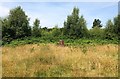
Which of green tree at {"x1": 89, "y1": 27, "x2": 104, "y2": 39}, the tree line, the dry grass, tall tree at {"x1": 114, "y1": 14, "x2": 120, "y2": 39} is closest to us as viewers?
the dry grass

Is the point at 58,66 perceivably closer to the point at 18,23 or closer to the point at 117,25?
the point at 117,25

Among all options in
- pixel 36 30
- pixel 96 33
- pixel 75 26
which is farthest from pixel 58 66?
pixel 96 33

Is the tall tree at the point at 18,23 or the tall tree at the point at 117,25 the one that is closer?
the tall tree at the point at 117,25

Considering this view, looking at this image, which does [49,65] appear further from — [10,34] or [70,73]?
[10,34]

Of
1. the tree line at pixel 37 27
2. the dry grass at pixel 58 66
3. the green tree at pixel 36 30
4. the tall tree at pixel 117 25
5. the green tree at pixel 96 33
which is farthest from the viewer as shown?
the green tree at pixel 36 30

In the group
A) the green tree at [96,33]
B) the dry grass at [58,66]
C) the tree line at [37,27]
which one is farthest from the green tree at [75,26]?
the dry grass at [58,66]

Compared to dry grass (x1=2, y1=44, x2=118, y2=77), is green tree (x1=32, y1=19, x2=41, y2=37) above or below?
above

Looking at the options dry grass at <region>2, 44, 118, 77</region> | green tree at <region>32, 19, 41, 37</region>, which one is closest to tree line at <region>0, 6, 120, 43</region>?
green tree at <region>32, 19, 41, 37</region>

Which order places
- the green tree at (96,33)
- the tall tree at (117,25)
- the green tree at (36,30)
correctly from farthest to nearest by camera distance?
the green tree at (36,30) → the tall tree at (117,25) → the green tree at (96,33)

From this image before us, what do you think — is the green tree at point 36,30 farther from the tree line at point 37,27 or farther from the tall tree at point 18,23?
the tall tree at point 18,23

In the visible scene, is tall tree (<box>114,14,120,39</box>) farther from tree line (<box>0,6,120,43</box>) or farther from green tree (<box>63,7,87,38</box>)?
→ green tree (<box>63,7,87,38</box>)

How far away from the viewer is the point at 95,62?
7906 millimetres

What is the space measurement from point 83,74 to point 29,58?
266 cm

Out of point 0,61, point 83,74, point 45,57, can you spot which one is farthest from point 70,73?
point 0,61
